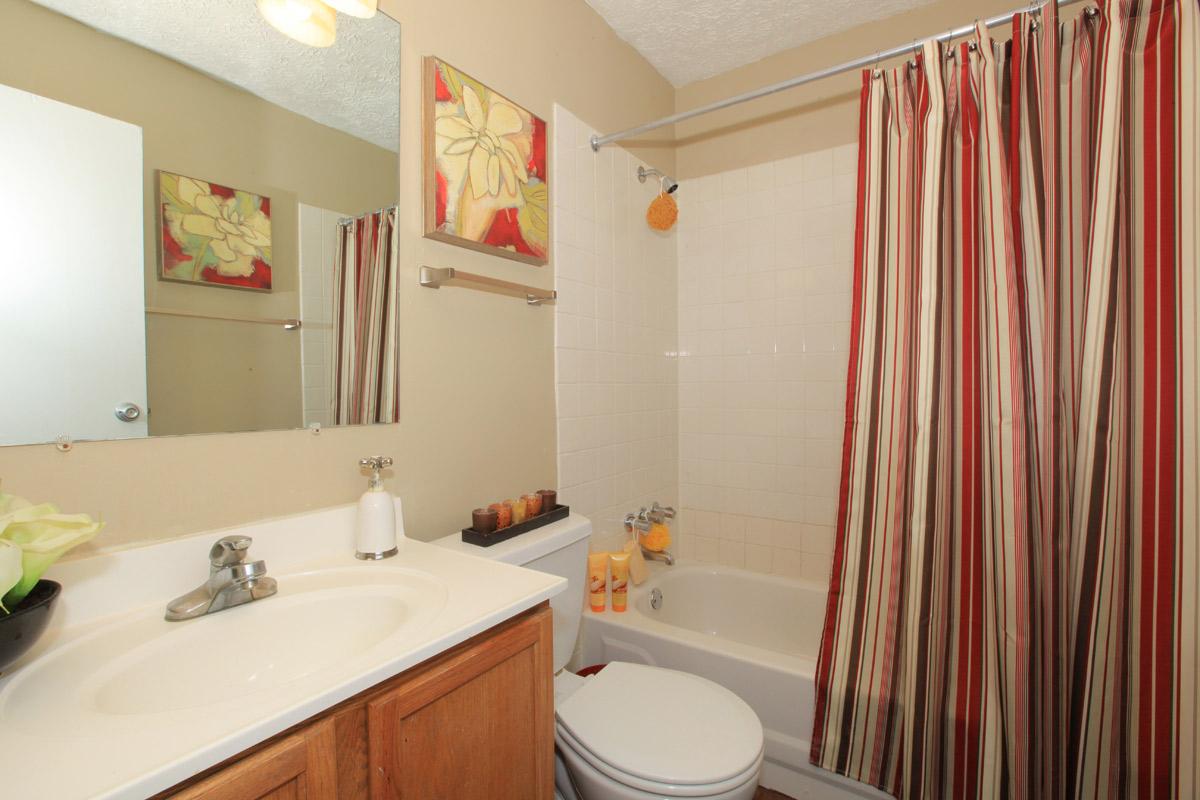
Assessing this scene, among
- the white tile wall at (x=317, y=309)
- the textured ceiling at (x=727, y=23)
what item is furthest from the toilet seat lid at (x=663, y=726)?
the textured ceiling at (x=727, y=23)

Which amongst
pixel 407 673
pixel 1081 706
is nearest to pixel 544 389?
pixel 407 673

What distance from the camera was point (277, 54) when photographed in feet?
3.53

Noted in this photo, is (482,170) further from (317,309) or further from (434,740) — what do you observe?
(434,740)

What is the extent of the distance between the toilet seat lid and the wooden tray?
40cm

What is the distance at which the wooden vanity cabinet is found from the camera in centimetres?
59

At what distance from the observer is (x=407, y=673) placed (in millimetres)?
736

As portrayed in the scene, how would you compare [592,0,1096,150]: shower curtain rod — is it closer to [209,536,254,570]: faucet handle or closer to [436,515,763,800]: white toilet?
[436,515,763,800]: white toilet

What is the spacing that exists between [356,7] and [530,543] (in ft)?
3.93

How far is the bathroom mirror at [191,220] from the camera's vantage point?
0.80 m

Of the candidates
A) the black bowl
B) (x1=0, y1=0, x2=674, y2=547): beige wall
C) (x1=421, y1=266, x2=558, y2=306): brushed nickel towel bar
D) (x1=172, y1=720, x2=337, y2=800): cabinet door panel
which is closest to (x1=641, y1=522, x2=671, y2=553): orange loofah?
(x1=0, y1=0, x2=674, y2=547): beige wall

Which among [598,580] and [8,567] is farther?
[598,580]

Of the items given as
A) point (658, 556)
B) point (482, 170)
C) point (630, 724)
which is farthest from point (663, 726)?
point (482, 170)

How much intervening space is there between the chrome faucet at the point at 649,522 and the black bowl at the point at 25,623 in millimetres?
1667

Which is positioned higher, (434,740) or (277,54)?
(277,54)
